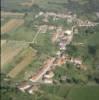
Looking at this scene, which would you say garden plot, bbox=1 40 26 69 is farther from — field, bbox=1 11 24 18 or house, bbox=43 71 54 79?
field, bbox=1 11 24 18

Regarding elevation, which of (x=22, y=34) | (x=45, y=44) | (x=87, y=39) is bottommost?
(x=45, y=44)

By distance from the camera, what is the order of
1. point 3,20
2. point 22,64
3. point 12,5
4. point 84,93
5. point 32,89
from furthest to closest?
point 12,5, point 3,20, point 22,64, point 32,89, point 84,93

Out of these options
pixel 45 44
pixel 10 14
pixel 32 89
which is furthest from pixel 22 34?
pixel 32 89

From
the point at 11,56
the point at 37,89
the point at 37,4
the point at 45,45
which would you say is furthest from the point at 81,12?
the point at 37,89

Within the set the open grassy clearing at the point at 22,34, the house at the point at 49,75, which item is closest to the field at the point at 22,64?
the house at the point at 49,75

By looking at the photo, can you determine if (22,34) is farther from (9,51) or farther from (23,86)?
(23,86)

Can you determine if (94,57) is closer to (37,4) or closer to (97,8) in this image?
(97,8)

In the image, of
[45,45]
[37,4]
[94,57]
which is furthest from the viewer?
[37,4]
